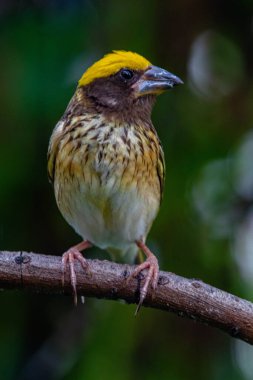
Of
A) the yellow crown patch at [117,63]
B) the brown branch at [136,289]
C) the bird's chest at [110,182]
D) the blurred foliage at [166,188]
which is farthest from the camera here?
the blurred foliage at [166,188]

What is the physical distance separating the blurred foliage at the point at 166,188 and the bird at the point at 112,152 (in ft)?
0.68

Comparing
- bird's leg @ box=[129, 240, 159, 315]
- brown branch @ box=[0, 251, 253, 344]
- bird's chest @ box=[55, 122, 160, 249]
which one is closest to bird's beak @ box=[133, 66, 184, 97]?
bird's chest @ box=[55, 122, 160, 249]

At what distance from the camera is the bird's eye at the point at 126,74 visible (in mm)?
4539

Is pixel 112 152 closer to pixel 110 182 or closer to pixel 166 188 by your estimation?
pixel 110 182

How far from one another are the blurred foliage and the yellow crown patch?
249mm

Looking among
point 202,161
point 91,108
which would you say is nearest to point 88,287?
point 91,108

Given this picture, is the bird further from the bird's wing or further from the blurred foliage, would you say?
the blurred foliage

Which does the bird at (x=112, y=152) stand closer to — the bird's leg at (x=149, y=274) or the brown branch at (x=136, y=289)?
the bird's leg at (x=149, y=274)

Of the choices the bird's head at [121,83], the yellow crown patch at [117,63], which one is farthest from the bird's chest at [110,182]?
the yellow crown patch at [117,63]

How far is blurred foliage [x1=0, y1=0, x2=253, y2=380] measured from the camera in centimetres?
469

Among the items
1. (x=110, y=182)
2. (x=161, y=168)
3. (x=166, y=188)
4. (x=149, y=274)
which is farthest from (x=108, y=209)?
(x=149, y=274)

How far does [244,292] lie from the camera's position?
461cm

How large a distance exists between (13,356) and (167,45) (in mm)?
1738

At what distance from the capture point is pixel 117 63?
4547mm
